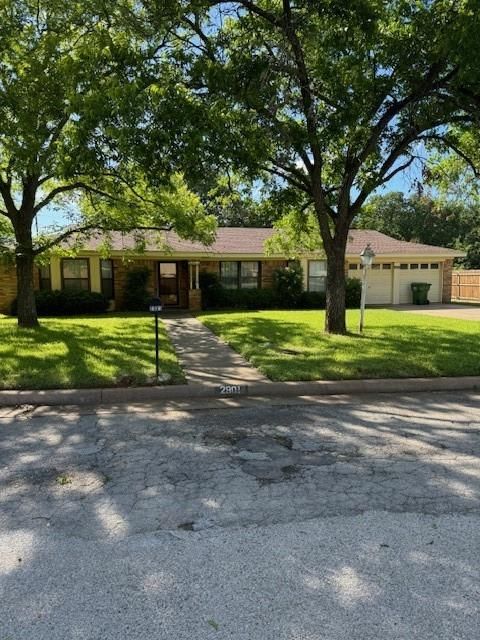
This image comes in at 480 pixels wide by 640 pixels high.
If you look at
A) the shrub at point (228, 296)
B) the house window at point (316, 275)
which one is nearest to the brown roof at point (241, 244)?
the shrub at point (228, 296)

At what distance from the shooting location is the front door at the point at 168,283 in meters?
22.5

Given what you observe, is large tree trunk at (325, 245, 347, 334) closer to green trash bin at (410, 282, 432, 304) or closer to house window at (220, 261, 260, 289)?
house window at (220, 261, 260, 289)

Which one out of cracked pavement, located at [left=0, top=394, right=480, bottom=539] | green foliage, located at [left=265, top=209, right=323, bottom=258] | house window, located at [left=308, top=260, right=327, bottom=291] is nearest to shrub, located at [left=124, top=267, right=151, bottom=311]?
green foliage, located at [left=265, top=209, right=323, bottom=258]

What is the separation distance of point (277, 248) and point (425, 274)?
1189cm

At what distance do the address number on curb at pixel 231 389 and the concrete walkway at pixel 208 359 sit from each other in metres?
0.22

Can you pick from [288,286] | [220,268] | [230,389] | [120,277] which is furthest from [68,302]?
[230,389]

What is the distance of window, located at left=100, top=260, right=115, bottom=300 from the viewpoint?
21062 mm

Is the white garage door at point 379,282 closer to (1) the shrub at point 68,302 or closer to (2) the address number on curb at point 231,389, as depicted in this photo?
(1) the shrub at point 68,302

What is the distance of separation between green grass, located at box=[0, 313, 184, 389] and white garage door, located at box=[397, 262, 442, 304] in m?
16.0

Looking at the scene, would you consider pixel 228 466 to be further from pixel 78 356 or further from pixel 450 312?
pixel 450 312

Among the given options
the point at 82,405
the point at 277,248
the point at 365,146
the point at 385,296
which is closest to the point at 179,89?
the point at 365,146

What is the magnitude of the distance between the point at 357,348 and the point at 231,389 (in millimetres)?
3783

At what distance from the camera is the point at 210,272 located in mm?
22203

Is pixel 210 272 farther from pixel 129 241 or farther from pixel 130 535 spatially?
pixel 130 535
